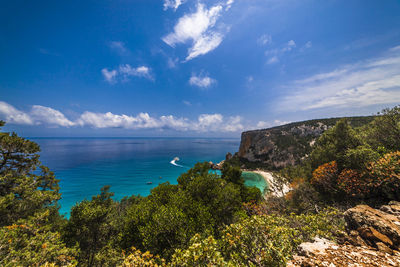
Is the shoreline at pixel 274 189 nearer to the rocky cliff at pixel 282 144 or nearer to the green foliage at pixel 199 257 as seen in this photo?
the green foliage at pixel 199 257

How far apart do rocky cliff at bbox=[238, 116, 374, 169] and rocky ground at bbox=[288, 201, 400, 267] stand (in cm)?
7323

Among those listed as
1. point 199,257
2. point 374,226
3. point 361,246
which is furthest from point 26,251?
point 374,226

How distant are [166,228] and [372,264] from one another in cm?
971

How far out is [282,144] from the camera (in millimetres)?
74875

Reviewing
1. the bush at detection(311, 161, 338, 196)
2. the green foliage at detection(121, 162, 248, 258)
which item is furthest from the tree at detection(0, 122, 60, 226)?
the bush at detection(311, 161, 338, 196)

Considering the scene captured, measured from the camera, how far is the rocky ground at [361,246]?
181 inches

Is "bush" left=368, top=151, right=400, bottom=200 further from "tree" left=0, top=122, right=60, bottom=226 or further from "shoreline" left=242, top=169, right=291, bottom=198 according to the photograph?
"tree" left=0, top=122, right=60, bottom=226

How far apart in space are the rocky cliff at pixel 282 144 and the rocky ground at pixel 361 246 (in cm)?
7323

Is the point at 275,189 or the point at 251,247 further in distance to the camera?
the point at 275,189

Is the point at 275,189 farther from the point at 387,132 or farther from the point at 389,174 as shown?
the point at 389,174

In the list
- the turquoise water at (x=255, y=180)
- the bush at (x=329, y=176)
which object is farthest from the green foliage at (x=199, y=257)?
the turquoise water at (x=255, y=180)

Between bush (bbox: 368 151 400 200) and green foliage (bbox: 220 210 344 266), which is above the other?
bush (bbox: 368 151 400 200)

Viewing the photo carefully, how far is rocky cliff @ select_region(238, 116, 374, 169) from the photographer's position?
68875mm

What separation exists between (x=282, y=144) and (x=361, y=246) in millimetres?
80732
